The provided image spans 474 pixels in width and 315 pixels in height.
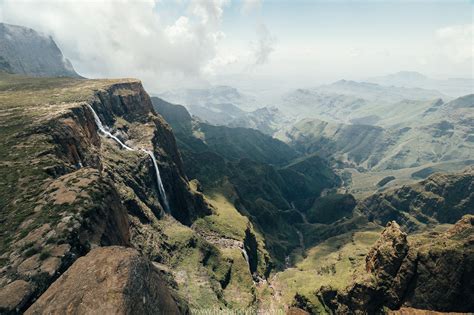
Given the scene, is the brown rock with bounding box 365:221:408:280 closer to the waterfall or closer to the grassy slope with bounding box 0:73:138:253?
the grassy slope with bounding box 0:73:138:253

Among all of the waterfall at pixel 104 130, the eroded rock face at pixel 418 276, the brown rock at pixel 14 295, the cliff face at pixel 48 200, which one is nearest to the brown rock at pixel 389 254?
the eroded rock face at pixel 418 276

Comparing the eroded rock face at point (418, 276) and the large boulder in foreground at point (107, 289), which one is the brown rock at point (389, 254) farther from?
the large boulder in foreground at point (107, 289)

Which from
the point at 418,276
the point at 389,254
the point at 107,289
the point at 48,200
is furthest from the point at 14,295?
the point at 389,254

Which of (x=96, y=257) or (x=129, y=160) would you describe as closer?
(x=96, y=257)

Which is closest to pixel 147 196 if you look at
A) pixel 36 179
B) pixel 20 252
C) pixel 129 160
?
pixel 129 160

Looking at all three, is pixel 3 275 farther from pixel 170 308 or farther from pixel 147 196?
pixel 147 196

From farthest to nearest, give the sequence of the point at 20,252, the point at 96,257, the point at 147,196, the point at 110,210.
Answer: the point at 147,196, the point at 110,210, the point at 20,252, the point at 96,257
